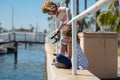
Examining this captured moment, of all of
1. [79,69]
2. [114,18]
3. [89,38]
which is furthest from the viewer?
[114,18]

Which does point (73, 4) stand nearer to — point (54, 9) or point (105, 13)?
point (54, 9)

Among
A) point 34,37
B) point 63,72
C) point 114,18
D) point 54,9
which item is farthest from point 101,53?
point 34,37

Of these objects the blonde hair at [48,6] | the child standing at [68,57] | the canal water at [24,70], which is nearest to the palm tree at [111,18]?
the canal water at [24,70]

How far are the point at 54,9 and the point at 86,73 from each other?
1.66 m

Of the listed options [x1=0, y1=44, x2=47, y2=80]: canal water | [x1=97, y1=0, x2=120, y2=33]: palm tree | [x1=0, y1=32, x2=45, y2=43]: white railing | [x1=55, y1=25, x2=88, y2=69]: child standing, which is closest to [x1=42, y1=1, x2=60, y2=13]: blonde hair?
[x1=55, y1=25, x2=88, y2=69]: child standing

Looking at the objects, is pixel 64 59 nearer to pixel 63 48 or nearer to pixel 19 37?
pixel 63 48

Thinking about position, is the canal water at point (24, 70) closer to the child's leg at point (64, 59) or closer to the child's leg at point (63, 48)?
the child's leg at point (63, 48)

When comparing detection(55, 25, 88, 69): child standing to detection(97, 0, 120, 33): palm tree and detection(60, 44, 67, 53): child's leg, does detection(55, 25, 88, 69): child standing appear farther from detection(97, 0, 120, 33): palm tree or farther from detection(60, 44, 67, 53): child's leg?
detection(97, 0, 120, 33): palm tree

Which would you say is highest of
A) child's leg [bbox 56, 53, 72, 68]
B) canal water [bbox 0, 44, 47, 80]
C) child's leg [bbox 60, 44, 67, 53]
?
child's leg [bbox 60, 44, 67, 53]

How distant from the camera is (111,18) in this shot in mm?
35656

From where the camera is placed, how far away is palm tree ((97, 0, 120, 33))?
3478 cm

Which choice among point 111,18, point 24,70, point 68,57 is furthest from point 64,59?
point 111,18

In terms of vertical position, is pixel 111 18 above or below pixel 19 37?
above

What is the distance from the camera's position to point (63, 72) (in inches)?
250
